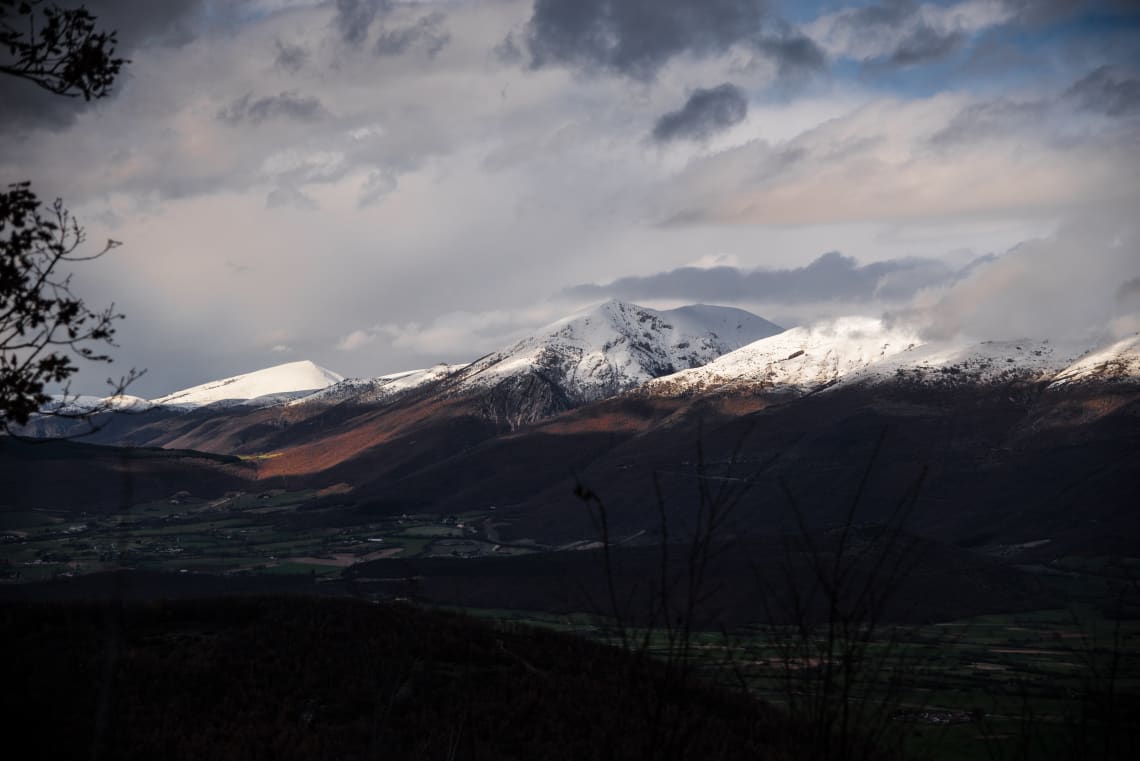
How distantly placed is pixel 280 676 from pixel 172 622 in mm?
9740

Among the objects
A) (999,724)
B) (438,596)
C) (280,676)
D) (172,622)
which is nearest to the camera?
(280,676)

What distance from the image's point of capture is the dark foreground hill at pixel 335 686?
3042 centimetres

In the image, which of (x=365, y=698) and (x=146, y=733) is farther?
(x=365, y=698)

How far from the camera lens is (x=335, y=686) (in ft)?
128

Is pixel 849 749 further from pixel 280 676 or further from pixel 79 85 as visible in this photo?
pixel 280 676

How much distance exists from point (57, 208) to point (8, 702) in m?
5.58

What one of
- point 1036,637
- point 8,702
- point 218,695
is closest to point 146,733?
point 218,695

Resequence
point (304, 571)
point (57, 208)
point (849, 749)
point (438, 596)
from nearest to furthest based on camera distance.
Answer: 1. point (849, 749)
2. point (57, 208)
3. point (438, 596)
4. point (304, 571)

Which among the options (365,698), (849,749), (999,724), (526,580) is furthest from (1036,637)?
(849,749)

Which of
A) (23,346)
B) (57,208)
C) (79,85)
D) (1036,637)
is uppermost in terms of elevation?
(79,85)

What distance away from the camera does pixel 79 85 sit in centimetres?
1232

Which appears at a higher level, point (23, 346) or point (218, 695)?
point (23, 346)

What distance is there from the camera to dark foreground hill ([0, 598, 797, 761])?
99.8ft

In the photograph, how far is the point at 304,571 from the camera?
159250 mm
